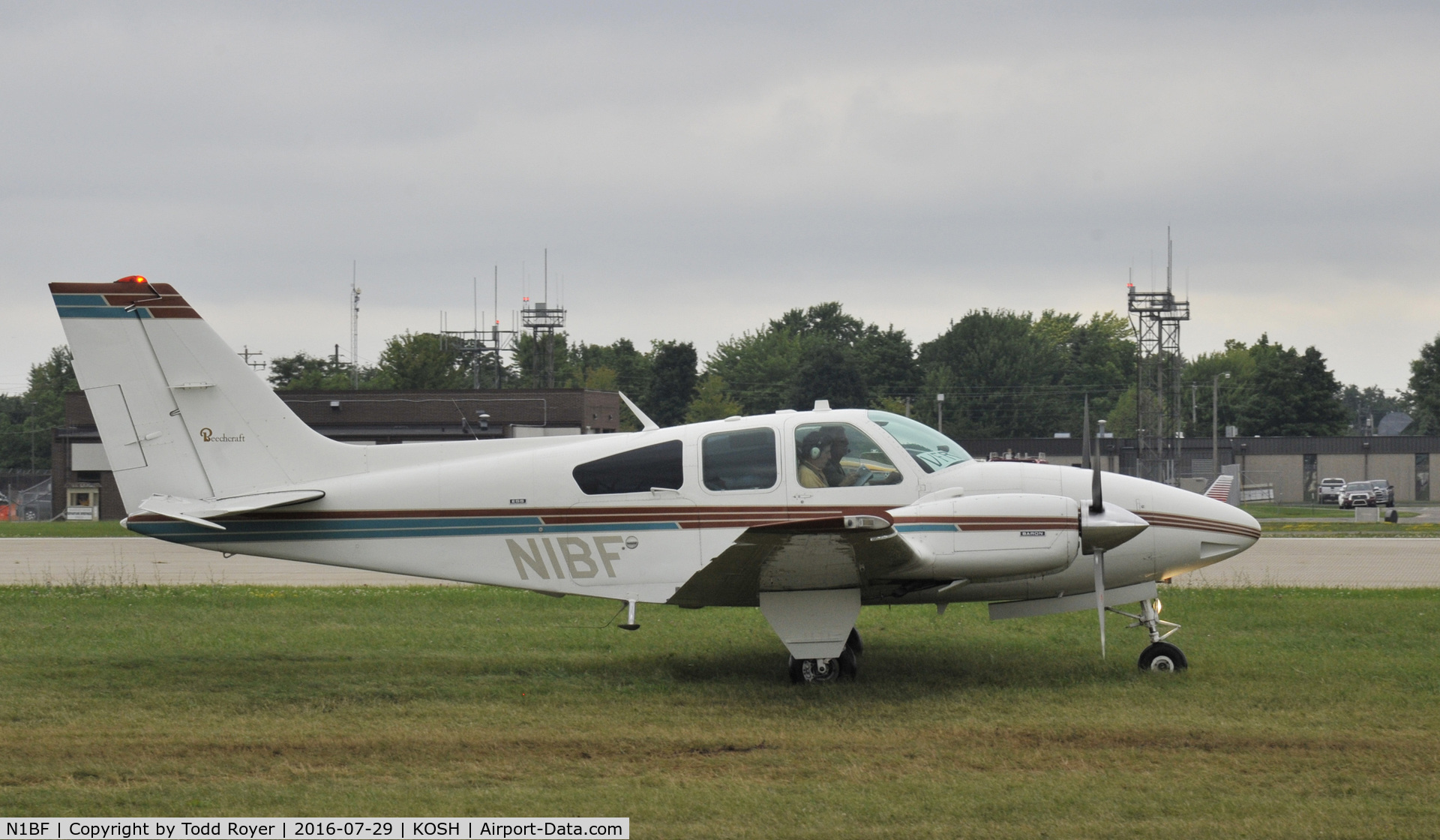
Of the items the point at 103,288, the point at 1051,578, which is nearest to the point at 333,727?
the point at 103,288

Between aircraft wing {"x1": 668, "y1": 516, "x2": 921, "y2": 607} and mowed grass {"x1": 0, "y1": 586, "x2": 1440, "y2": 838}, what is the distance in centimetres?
83

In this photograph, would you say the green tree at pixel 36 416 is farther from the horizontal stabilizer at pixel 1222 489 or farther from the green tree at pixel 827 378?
the horizontal stabilizer at pixel 1222 489

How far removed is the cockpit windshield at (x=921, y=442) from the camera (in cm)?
980

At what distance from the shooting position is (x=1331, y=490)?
5838 cm

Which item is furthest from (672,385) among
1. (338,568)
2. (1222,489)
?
(1222,489)

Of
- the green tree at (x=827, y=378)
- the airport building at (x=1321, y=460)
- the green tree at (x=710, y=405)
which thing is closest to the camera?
the airport building at (x=1321, y=460)

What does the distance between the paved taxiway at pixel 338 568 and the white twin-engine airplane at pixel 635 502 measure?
611 centimetres

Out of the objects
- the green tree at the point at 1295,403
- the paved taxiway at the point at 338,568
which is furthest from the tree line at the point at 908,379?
the paved taxiway at the point at 338,568

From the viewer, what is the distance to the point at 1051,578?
9.84 meters

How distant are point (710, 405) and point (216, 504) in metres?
63.2

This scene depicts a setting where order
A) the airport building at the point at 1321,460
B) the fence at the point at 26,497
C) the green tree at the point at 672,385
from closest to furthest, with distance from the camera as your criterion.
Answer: the fence at the point at 26,497 → the airport building at the point at 1321,460 → the green tree at the point at 672,385

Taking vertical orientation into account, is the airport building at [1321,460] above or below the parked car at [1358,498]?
→ above

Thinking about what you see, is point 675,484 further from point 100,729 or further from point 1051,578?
point 100,729

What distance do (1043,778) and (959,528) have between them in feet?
8.80
